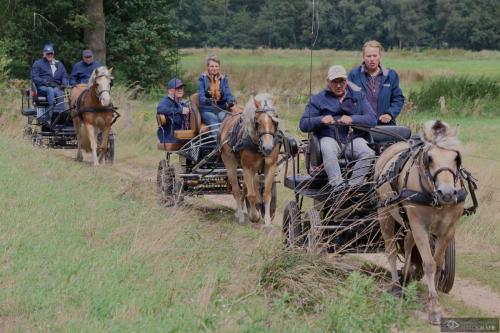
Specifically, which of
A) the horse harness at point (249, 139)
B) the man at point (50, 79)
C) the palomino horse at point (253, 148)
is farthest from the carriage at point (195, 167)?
the man at point (50, 79)

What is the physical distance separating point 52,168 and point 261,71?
75.4 ft

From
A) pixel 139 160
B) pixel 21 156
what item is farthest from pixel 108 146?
pixel 21 156

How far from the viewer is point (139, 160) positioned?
18219mm

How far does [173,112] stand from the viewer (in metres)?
12.8

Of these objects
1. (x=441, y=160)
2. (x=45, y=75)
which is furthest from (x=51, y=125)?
(x=441, y=160)

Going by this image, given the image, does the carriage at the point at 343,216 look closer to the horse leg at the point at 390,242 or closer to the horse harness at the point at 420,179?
the horse leg at the point at 390,242

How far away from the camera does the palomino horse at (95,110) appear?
1583cm

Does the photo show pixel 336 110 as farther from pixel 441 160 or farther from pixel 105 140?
pixel 105 140

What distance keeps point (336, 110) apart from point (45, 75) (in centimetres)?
1102

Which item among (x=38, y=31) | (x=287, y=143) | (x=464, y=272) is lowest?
(x=464, y=272)

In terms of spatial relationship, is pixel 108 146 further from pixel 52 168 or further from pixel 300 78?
pixel 300 78

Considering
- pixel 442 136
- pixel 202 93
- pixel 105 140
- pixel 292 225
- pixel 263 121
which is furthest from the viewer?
pixel 105 140

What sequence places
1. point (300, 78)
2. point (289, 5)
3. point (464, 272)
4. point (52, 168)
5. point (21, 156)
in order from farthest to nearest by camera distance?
point (289, 5) → point (300, 78) → point (21, 156) → point (52, 168) → point (464, 272)

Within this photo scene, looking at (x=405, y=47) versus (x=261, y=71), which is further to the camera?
(x=405, y=47)
